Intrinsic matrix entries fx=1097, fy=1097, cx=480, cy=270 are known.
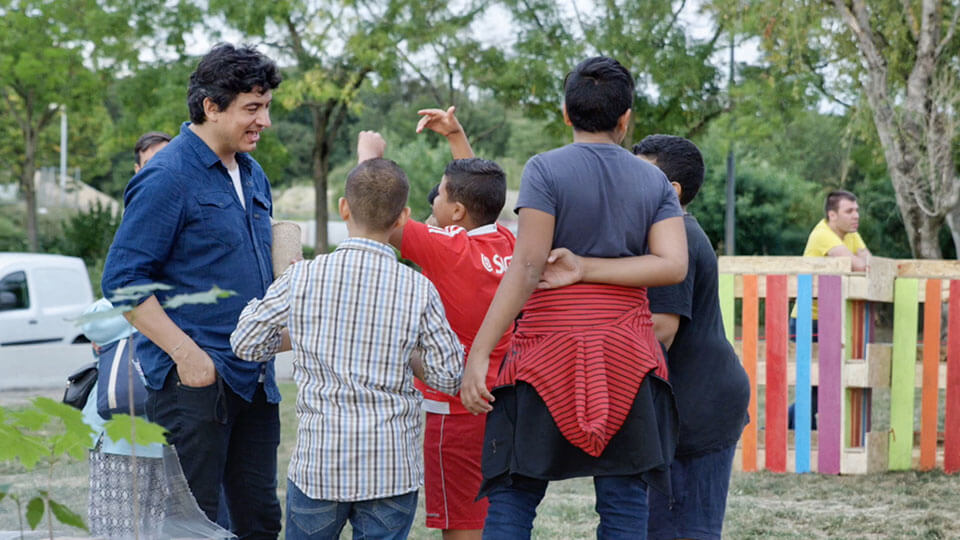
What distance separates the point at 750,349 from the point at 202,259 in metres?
5.02

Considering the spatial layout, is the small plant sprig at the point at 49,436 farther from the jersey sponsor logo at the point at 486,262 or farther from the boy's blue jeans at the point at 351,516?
the jersey sponsor logo at the point at 486,262

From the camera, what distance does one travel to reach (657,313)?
10.7ft

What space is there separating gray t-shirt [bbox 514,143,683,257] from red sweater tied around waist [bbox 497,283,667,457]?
0.42 feet

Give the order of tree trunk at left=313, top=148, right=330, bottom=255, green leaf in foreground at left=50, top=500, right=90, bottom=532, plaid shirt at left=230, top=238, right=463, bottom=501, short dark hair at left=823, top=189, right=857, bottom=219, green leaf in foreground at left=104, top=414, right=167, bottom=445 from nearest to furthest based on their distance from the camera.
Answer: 1. green leaf in foreground at left=50, top=500, right=90, bottom=532
2. green leaf in foreground at left=104, top=414, right=167, bottom=445
3. plaid shirt at left=230, top=238, right=463, bottom=501
4. short dark hair at left=823, top=189, right=857, bottom=219
5. tree trunk at left=313, top=148, right=330, bottom=255

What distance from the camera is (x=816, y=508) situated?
6.26m

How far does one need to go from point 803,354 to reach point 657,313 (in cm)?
442

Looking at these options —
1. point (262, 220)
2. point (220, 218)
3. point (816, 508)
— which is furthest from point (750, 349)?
point (220, 218)

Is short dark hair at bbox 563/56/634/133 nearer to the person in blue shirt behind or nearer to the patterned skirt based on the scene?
the person in blue shirt behind

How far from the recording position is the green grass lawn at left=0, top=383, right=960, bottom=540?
560 centimetres

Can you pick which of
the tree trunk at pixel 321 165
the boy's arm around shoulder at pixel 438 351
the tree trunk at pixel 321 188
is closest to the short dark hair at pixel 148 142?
the boy's arm around shoulder at pixel 438 351

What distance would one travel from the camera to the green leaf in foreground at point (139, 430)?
198cm

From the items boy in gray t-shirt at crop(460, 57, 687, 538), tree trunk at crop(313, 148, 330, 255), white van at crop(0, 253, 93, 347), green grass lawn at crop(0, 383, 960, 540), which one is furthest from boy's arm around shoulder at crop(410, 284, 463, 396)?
tree trunk at crop(313, 148, 330, 255)

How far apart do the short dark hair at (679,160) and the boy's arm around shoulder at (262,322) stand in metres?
1.25

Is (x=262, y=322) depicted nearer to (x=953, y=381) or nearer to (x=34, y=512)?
(x=34, y=512)
